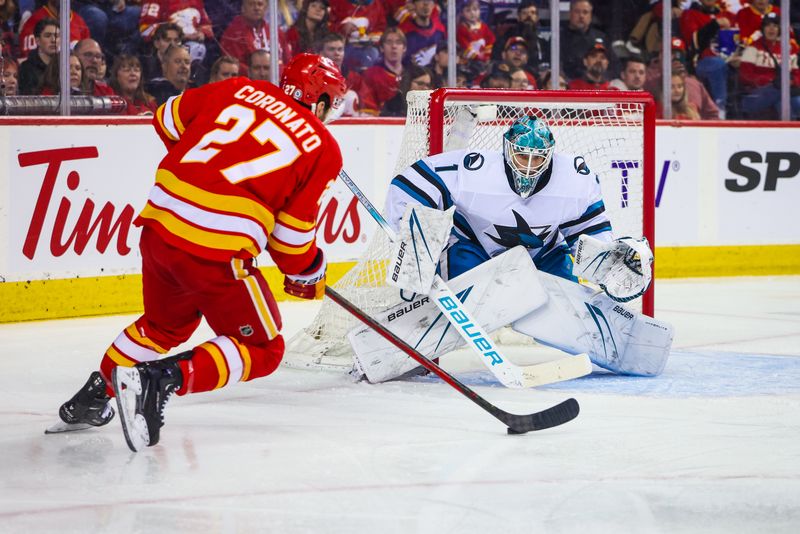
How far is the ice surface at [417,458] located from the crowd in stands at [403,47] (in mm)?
1568

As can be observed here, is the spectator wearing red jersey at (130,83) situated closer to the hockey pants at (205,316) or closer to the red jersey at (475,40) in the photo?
the red jersey at (475,40)

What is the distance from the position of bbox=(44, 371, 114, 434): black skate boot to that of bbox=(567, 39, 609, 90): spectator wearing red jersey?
13.1ft

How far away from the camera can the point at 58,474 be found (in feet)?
8.16

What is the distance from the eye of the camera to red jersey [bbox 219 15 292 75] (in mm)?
5355

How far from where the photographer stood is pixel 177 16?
521cm

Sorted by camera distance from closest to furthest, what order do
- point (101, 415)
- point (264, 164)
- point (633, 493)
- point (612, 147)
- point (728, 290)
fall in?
1. point (633, 493)
2. point (264, 164)
3. point (101, 415)
4. point (612, 147)
5. point (728, 290)

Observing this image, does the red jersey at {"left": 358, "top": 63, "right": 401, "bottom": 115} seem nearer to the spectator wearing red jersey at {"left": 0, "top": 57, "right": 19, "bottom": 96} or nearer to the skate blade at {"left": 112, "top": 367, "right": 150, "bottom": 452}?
the spectator wearing red jersey at {"left": 0, "top": 57, "right": 19, "bottom": 96}

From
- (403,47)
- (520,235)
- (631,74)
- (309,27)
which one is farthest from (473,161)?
(631,74)

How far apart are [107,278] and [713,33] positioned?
3.56 metres

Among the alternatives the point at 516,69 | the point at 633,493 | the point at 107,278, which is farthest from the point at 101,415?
the point at 516,69

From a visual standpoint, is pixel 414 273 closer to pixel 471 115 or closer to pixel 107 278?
pixel 471 115

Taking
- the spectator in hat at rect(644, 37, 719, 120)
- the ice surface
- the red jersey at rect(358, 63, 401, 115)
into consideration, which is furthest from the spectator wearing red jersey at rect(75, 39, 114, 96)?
the spectator in hat at rect(644, 37, 719, 120)

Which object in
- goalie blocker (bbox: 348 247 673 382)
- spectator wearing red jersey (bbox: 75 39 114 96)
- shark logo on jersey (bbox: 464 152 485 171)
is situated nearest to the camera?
goalie blocker (bbox: 348 247 673 382)

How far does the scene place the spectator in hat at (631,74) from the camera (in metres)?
6.38
